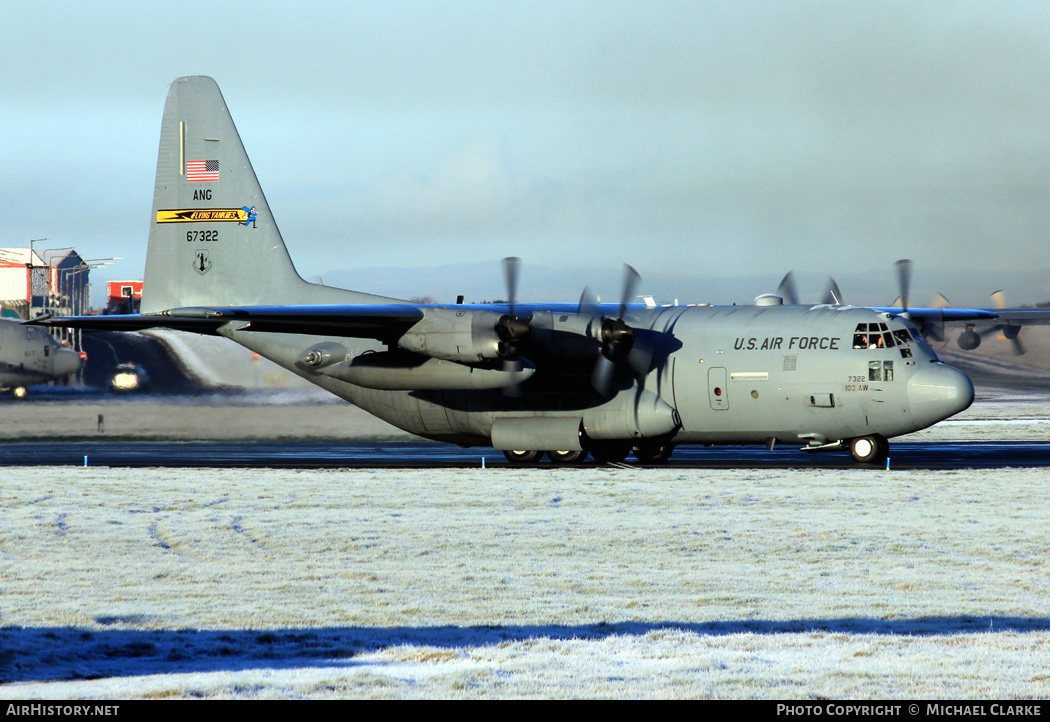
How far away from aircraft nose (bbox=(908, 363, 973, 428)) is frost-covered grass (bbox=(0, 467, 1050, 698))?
7.75ft

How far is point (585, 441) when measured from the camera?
27.0 m

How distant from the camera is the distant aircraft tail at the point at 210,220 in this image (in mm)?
30688

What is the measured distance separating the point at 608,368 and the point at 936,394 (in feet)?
24.9

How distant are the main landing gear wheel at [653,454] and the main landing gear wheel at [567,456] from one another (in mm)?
1577

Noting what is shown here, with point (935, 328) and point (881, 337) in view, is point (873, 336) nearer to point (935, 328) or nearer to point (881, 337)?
point (881, 337)

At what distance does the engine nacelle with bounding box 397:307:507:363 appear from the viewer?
983 inches

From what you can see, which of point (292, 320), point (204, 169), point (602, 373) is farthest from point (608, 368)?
point (204, 169)

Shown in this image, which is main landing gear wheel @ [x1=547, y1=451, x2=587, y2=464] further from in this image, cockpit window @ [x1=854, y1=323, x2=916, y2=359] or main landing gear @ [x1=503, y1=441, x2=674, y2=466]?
cockpit window @ [x1=854, y1=323, x2=916, y2=359]

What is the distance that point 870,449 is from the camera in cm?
2553

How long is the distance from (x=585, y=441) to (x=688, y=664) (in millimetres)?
19234

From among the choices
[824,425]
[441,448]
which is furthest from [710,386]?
[441,448]

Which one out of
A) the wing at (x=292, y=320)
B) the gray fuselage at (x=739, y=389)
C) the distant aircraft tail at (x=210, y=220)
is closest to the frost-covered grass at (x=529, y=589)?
the gray fuselage at (x=739, y=389)

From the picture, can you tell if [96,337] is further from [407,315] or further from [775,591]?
[775,591]

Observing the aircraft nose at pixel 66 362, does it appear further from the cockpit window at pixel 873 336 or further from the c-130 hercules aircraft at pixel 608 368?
the cockpit window at pixel 873 336
